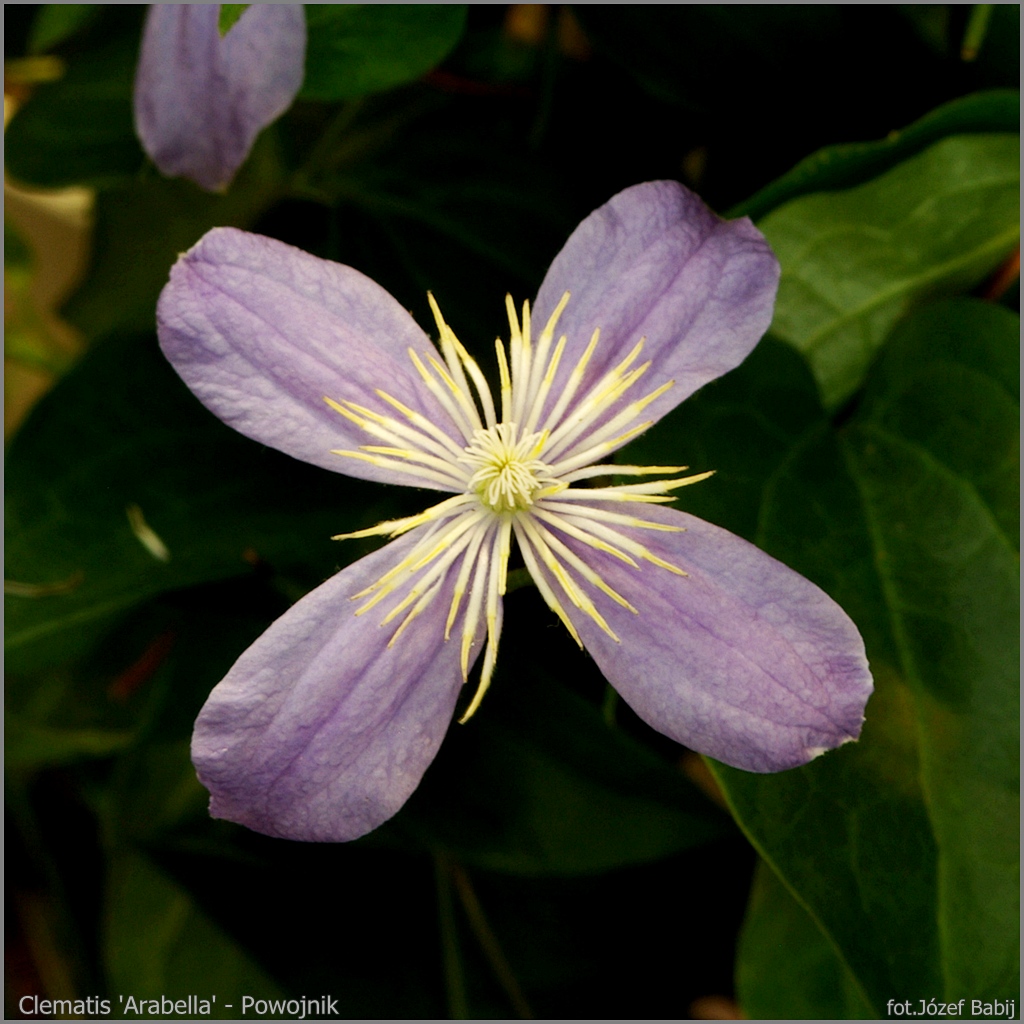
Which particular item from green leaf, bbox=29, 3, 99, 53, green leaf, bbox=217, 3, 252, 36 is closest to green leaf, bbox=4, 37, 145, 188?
green leaf, bbox=29, 3, 99, 53

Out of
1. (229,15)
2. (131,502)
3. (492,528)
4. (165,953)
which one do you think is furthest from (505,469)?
(165,953)

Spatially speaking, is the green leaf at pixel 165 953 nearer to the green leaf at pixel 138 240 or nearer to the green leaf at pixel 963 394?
the green leaf at pixel 138 240

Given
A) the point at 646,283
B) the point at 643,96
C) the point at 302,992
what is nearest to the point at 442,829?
the point at 302,992

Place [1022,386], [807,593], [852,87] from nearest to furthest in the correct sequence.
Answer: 1. [807,593]
2. [1022,386]
3. [852,87]

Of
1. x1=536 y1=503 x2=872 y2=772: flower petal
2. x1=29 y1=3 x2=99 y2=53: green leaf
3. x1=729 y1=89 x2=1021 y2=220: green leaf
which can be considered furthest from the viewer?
x1=29 y1=3 x2=99 y2=53: green leaf

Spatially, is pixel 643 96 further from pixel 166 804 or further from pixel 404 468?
pixel 166 804

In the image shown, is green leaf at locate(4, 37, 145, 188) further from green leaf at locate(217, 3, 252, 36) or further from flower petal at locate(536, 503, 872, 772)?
flower petal at locate(536, 503, 872, 772)
